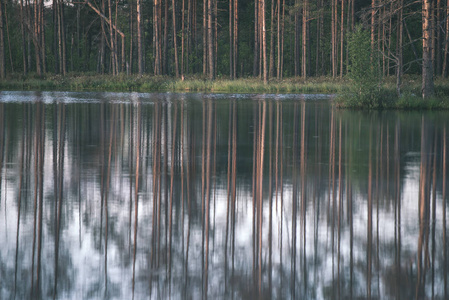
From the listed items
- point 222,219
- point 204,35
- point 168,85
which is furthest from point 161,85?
point 222,219

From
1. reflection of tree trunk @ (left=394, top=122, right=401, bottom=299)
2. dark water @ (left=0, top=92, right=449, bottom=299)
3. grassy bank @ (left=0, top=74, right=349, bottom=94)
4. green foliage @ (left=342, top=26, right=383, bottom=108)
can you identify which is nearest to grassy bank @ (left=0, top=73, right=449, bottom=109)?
grassy bank @ (left=0, top=74, right=349, bottom=94)

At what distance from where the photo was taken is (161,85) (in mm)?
55156

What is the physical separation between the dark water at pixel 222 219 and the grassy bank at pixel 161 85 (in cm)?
3470

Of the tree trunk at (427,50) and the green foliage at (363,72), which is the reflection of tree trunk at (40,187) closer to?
the green foliage at (363,72)

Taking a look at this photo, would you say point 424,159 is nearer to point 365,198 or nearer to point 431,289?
point 365,198

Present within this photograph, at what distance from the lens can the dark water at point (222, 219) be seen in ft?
18.7

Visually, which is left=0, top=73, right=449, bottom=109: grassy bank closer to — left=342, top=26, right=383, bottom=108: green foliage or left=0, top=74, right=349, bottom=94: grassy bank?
left=0, top=74, right=349, bottom=94: grassy bank

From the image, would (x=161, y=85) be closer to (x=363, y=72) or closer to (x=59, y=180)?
(x=363, y=72)

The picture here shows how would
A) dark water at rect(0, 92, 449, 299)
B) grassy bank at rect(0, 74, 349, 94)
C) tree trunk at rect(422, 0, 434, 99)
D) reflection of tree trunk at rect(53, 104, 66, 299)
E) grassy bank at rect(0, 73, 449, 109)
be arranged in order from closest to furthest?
dark water at rect(0, 92, 449, 299) < reflection of tree trunk at rect(53, 104, 66, 299) < tree trunk at rect(422, 0, 434, 99) < grassy bank at rect(0, 73, 449, 109) < grassy bank at rect(0, 74, 349, 94)

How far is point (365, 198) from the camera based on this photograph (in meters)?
9.22

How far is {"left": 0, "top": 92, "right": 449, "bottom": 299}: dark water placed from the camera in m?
5.70

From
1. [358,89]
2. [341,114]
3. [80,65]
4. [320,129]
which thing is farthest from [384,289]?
[80,65]

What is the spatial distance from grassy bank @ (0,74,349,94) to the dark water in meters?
34.7

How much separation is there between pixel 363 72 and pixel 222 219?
911 inches
